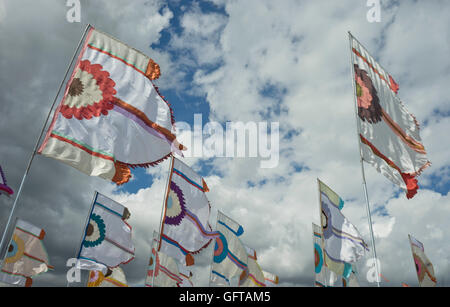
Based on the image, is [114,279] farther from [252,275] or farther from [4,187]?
[4,187]

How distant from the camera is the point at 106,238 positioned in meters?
22.4

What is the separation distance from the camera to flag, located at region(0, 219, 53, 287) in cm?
2644

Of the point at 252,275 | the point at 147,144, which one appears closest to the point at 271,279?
the point at 252,275

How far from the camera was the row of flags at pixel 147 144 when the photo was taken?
1014 cm

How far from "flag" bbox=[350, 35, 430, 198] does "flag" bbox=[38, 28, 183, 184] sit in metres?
7.68

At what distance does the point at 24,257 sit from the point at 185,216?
1846cm

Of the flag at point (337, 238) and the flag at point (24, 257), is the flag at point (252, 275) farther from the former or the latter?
the flag at point (24, 257)

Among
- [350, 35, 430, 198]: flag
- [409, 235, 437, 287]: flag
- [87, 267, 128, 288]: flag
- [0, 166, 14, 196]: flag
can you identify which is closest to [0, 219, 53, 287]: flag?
[87, 267, 128, 288]: flag

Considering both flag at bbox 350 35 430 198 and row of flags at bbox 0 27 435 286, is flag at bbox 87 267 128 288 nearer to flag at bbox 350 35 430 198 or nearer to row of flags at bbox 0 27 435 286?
row of flags at bbox 0 27 435 286
